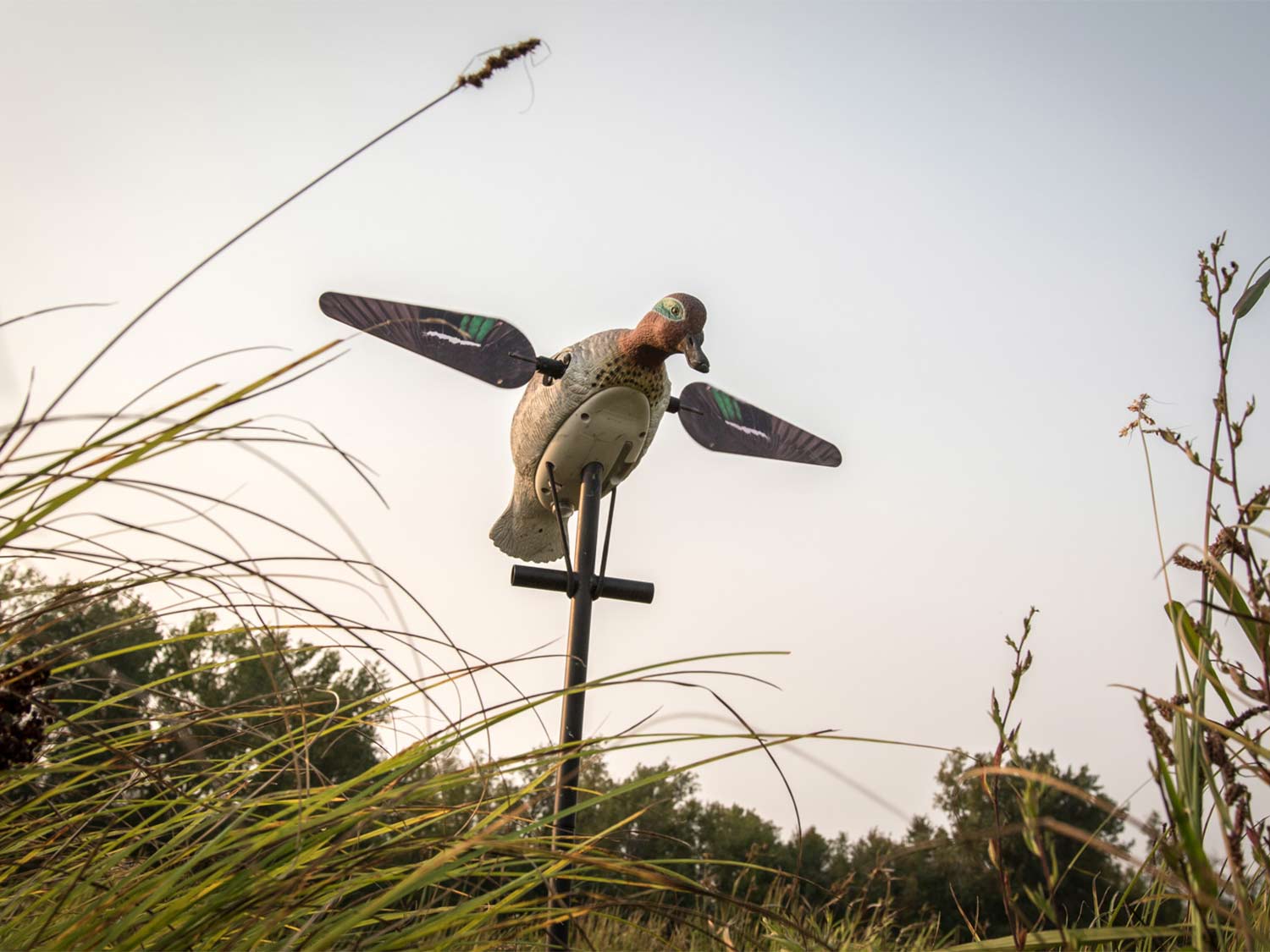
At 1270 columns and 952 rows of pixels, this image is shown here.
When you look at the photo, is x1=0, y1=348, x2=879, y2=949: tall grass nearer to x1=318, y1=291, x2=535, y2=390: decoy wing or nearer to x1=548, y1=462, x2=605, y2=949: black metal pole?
x1=548, y1=462, x2=605, y2=949: black metal pole

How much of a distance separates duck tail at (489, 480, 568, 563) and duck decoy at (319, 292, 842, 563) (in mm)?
23

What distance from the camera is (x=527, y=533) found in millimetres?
2830

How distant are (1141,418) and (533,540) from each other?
195cm

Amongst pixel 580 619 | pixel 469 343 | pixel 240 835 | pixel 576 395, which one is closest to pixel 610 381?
pixel 576 395

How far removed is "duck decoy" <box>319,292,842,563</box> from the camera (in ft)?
7.41

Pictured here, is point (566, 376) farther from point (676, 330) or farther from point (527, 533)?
point (527, 533)

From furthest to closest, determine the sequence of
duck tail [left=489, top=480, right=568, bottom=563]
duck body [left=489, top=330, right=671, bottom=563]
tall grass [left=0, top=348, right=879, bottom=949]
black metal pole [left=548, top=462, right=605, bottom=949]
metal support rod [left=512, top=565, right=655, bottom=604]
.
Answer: duck tail [left=489, top=480, right=568, bottom=563]
duck body [left=489, top=330, right=671, bottom=563]
metal support rod [left=512, top=565, right=655, bottom=604]
black metal pole [left=548, top=462, right=605, bottom=949]
tall grass [left=0, top=348, right=879, bottom=949]

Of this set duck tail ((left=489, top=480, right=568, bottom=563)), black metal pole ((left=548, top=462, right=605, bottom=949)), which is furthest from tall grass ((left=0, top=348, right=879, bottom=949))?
duck tail ((left=489, top=480, right=568, bottom=563))

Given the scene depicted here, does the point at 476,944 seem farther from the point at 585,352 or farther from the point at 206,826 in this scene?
the point at 585,352

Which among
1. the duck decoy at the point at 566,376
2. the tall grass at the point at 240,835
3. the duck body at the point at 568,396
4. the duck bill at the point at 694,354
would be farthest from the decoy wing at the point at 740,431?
the tall grass at the point at 240,835

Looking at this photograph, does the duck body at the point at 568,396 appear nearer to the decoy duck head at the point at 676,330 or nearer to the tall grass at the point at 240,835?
the decoy duck head at the point at 676,330

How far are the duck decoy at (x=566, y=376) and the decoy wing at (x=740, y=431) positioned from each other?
83 millimetres

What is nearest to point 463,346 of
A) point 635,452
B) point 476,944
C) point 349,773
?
point 635,452

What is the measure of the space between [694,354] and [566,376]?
1.13ft
